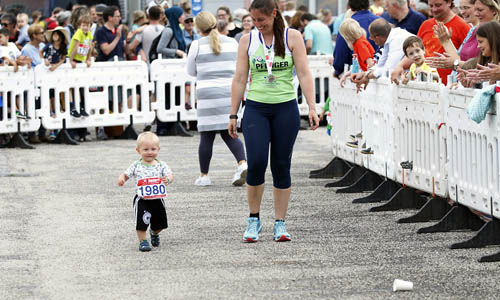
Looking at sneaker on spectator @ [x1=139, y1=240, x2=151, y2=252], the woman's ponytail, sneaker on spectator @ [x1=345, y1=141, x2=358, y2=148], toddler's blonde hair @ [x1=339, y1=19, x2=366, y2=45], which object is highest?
toddler's blonde hair @ [x1=339, y1=19, x2=366, y2=45]

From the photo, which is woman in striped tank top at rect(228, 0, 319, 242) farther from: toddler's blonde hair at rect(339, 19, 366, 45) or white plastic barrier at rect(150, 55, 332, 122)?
white plastic barrier at rect(150, 55, 332, 122)

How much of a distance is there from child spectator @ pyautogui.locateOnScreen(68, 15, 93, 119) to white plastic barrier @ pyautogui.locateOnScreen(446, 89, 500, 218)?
9.99 meters

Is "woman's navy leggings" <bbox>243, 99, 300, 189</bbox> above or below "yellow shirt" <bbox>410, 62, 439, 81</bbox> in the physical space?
below

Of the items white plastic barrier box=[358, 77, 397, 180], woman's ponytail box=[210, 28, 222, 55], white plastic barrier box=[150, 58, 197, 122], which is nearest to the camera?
white plastic barrier box=[358, 77, 397, 180]

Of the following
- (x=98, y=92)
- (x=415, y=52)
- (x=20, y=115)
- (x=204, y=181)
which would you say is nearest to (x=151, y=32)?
(x=98, y=92)

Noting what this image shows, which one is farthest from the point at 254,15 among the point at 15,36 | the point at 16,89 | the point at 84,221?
the point at 15,36

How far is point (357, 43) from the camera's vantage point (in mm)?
12109

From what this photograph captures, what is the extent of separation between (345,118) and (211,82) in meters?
1.58

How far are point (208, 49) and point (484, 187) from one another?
497 centimetres

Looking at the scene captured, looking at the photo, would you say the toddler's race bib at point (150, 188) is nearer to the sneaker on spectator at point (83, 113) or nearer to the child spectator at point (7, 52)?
the child spectator at point (7, 52)

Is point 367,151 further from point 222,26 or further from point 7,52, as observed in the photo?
point 7,52

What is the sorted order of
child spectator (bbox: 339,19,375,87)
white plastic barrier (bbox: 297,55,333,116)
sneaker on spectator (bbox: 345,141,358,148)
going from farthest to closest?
white plastic barrier (bbox: 297,55,333,116) → sneaker on spectator (bbox: 345,141,358,148) → child spectator (bbox: 339,19,375,87)

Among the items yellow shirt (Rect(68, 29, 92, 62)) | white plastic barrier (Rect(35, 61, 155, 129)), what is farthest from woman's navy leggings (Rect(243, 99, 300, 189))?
yellow shirt (Rect(68, 29, 92, 62))

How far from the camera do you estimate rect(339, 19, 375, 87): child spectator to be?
12.0 meters
